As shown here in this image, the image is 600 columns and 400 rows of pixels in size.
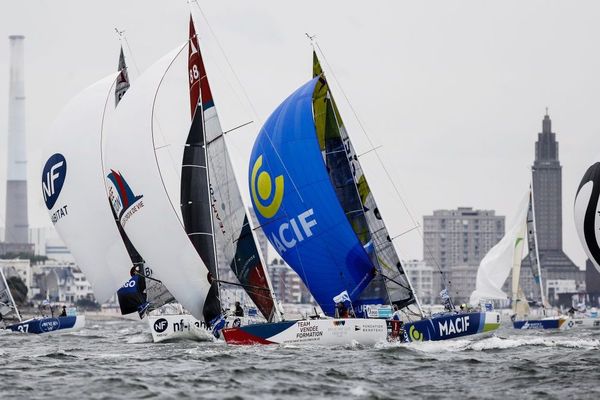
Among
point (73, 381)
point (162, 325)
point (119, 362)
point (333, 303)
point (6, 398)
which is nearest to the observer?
point (6, 398)

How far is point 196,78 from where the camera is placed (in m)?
31.7

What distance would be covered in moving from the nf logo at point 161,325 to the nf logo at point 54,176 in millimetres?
4162

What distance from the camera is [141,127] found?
1187 inches

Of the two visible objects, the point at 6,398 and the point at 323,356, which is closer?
the point at 6,398

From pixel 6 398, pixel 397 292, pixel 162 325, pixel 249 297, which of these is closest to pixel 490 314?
pixel 397 292

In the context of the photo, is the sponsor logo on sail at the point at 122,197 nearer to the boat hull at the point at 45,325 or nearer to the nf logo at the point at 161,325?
the nf logo at the point at 161,325

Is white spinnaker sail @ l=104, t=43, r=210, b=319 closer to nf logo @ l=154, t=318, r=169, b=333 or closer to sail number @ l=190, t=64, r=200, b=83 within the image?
sail number @ l=190, t=64, r=200, b=83

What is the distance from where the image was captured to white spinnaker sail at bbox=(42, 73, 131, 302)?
35719mm

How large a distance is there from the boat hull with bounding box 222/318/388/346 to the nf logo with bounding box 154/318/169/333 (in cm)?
581

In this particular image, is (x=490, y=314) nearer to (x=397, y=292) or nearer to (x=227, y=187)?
(x=397, y=292)

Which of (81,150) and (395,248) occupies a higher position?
(81,150)

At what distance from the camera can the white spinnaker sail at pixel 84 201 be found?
117 feet

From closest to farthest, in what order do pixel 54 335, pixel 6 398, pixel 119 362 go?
pixel 6 398 < pixel 119 362 < pixel 54 335

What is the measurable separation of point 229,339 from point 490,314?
6.77 m
